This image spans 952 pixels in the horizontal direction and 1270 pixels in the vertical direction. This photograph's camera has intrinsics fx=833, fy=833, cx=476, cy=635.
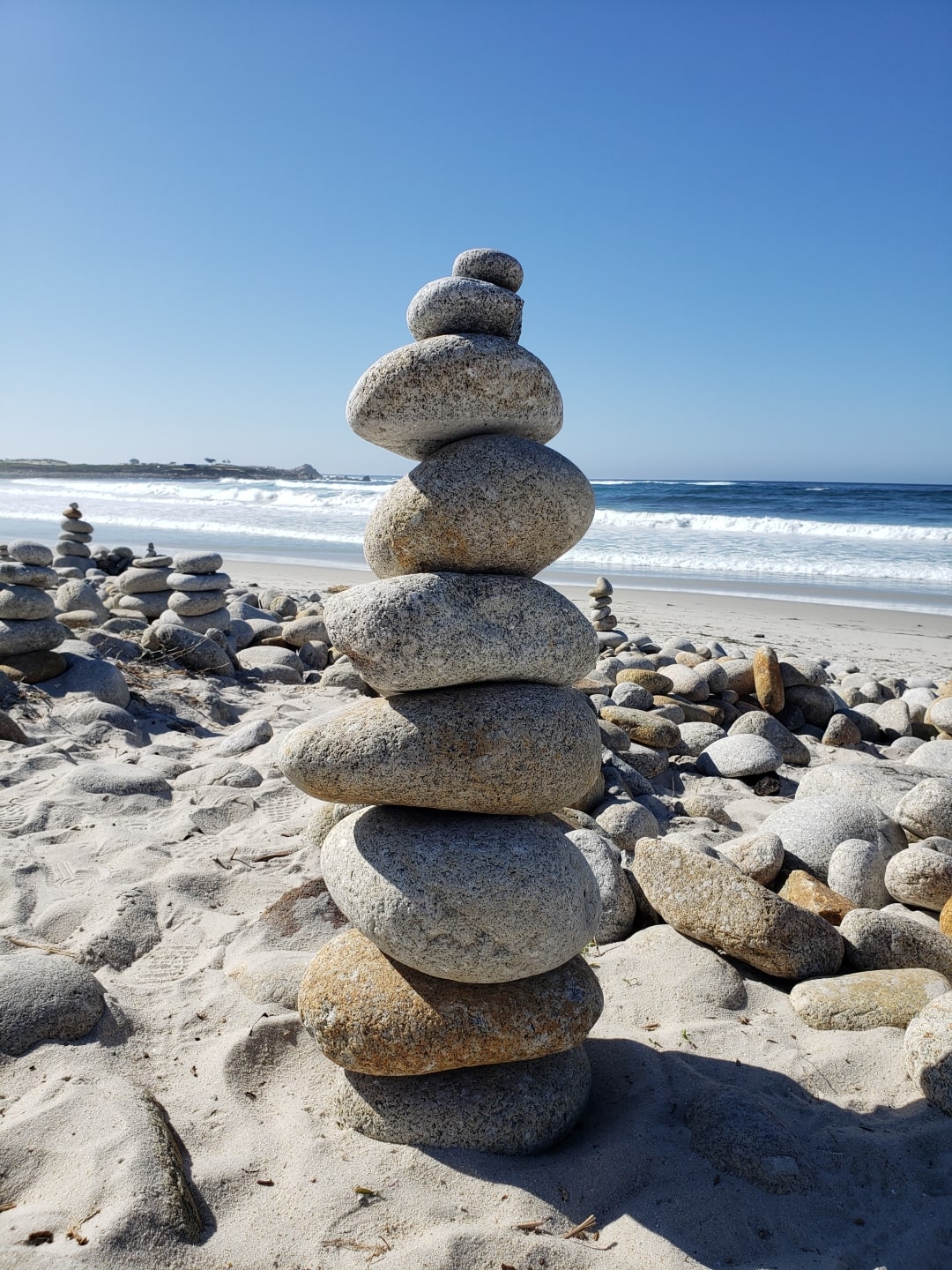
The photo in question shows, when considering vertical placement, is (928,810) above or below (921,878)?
above

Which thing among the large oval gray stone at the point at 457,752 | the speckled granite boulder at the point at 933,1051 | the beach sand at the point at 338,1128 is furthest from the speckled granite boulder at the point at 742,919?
the large oval gray stone at the point at 457,752

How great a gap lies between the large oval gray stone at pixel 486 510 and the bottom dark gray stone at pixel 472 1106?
1.69 meters

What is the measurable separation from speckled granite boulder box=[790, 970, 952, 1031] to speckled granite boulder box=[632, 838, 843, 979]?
13cm

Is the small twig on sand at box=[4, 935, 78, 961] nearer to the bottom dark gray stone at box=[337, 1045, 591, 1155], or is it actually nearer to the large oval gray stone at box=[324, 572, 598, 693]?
the bottom dark gray stone at box=[337, 1045, 591, 1155]

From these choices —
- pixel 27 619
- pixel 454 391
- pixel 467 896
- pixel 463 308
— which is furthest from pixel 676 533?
pixel 467 896

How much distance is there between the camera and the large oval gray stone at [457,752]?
8.70 ft

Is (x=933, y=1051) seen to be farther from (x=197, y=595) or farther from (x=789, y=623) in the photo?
(x=789, y=623)

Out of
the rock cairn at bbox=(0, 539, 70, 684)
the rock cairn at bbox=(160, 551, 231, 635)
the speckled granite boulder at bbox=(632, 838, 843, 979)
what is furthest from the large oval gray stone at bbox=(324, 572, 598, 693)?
the rock cairn at bbox=(160, 551, 231, 635)

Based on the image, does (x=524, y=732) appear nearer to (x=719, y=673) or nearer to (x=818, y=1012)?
(x=818, y=1012)

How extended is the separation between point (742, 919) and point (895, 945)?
0.69 metres

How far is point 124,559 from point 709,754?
10703 mm

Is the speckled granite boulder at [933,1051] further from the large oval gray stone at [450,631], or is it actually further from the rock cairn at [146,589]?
the rock cairn at [146,589]

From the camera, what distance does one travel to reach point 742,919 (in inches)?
137

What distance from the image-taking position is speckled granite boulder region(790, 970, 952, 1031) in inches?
124
